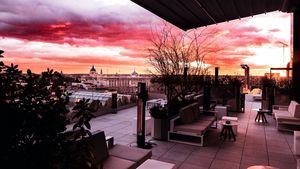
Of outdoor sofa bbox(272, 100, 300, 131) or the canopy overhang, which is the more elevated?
the canopy overhang

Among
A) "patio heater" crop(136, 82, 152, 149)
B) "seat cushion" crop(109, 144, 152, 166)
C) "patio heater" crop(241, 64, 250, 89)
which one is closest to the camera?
"seat cushion" crop(109, 144, 152, 166)

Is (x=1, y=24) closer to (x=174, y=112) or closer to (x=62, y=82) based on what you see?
(x=62, y=82)

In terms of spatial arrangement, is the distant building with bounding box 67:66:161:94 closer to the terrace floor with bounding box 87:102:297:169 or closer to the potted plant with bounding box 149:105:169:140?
the terrace floor with bounding box 87:102:297:169

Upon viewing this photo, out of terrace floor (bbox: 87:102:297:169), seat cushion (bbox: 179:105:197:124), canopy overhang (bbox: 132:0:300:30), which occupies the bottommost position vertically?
terrace floor (bbox: 87:102:297:169)

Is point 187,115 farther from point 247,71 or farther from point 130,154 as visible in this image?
point 247,71

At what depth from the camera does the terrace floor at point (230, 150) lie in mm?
4262

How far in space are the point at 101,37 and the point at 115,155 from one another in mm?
5327

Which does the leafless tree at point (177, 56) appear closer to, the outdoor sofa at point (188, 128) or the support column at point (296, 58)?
the outdoor sofa at point (188, 128)

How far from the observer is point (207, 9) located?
7.72 meters

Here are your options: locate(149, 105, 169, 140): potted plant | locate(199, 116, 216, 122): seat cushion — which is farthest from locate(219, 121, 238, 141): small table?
locate(149, 105, 169, 140): potted plant

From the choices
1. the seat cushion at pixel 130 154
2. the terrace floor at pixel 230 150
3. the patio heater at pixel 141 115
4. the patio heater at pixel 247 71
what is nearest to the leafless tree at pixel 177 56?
the patio heater at pixel 141 115

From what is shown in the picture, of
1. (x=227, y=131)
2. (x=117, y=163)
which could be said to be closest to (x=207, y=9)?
(x=227, y=131)

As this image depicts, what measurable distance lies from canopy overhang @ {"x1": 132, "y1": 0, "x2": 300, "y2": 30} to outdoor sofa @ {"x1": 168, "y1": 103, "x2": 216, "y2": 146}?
3149mm

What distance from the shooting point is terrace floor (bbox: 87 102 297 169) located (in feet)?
14.0
